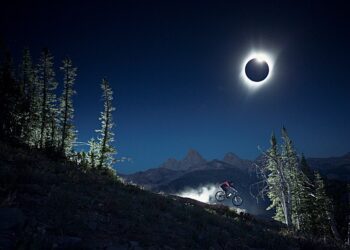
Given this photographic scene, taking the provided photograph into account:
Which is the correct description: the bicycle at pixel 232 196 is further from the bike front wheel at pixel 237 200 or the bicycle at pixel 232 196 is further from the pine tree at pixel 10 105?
the pine tree at pixel 10 105

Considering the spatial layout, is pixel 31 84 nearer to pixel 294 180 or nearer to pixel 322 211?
pixel 294 180

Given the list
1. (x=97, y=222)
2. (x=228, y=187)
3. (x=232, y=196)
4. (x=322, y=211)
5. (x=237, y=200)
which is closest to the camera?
(x=97, y=222)

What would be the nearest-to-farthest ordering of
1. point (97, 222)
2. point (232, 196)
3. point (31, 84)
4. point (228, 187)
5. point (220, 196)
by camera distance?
point (97, 222) → point (232, 196) → point (228, 187) → point (220, 196) → point (31, 84)

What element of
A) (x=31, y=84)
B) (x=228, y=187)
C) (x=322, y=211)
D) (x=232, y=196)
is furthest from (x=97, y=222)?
(x=31, y=84)

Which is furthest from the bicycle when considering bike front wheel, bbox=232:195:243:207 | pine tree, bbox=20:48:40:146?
pine tree, bbox=20:48:40:146

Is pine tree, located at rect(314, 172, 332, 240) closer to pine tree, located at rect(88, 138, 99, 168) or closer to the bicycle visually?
the bicycle

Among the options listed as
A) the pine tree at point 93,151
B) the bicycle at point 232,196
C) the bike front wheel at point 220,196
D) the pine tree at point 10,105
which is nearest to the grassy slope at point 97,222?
the pine tree at point 10,105
